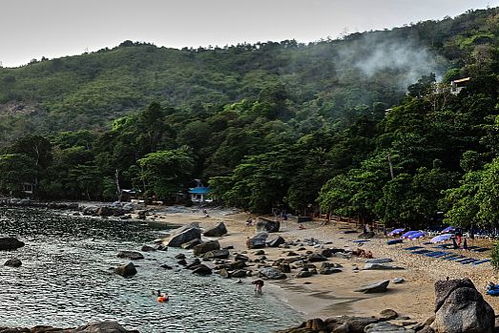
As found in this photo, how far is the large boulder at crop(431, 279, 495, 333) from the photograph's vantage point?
18656 mm

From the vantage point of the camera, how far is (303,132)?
9988 cm

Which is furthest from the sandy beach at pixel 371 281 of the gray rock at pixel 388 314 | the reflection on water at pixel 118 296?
the reflection on water at pixel 118 296

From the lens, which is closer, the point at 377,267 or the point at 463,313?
the point at 463,313

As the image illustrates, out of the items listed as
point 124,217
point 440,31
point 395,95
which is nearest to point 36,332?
point 124,217

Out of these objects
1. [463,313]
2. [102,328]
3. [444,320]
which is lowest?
[102,328]

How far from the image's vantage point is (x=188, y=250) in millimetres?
46656

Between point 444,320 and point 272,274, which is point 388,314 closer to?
point 444,320

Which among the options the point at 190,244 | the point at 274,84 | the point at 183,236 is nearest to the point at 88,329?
the point at 190,244

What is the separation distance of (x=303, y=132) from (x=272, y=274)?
68.5 m

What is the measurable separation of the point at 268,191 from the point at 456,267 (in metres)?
35.3

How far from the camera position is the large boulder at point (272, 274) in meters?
33.0

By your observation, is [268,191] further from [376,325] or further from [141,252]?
[376,325]

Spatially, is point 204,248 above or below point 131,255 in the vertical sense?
above

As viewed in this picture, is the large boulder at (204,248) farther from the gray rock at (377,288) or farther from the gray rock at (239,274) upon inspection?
the gray rock at (377,288)
